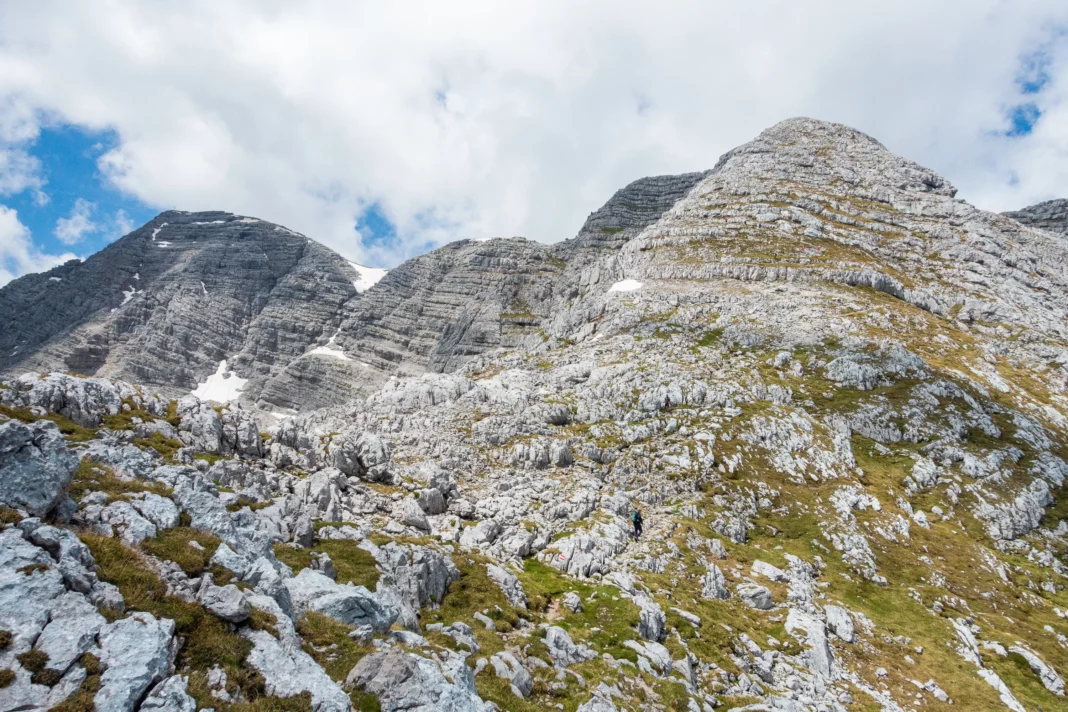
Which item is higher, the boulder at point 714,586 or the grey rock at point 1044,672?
the boulder at point 714,586

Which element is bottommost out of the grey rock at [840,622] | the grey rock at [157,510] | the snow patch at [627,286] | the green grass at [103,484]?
the grey rock at [840,622]

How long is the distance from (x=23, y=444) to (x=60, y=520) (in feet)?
7.49

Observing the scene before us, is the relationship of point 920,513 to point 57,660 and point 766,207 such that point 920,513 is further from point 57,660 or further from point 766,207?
point 766,207

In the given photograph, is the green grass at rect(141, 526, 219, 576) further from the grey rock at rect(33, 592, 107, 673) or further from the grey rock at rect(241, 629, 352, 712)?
the grey rock at rect(33, 592, 107, 673)

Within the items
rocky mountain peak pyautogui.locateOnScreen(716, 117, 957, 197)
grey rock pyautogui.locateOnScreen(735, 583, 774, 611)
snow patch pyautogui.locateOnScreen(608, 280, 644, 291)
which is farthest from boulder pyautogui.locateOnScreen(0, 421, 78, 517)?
rocky mountain peak pyautogui.locateOnScreen(716, 117, 957, 197)

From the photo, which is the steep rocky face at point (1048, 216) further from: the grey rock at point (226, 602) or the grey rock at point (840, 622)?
the grey rock at point (226, 602)

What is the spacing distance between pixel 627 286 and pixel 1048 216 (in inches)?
7723

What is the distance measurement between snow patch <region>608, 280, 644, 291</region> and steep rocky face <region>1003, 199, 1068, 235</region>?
172 m

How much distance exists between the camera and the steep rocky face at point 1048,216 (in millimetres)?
185625

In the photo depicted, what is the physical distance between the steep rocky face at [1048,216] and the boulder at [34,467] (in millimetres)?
263182

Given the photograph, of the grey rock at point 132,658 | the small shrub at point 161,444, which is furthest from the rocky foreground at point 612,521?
the small shrub at point 161,444

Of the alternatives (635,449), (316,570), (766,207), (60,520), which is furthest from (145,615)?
(766,207)

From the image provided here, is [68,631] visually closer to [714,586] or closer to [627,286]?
[714,586]

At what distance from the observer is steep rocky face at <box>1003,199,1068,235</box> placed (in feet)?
609
